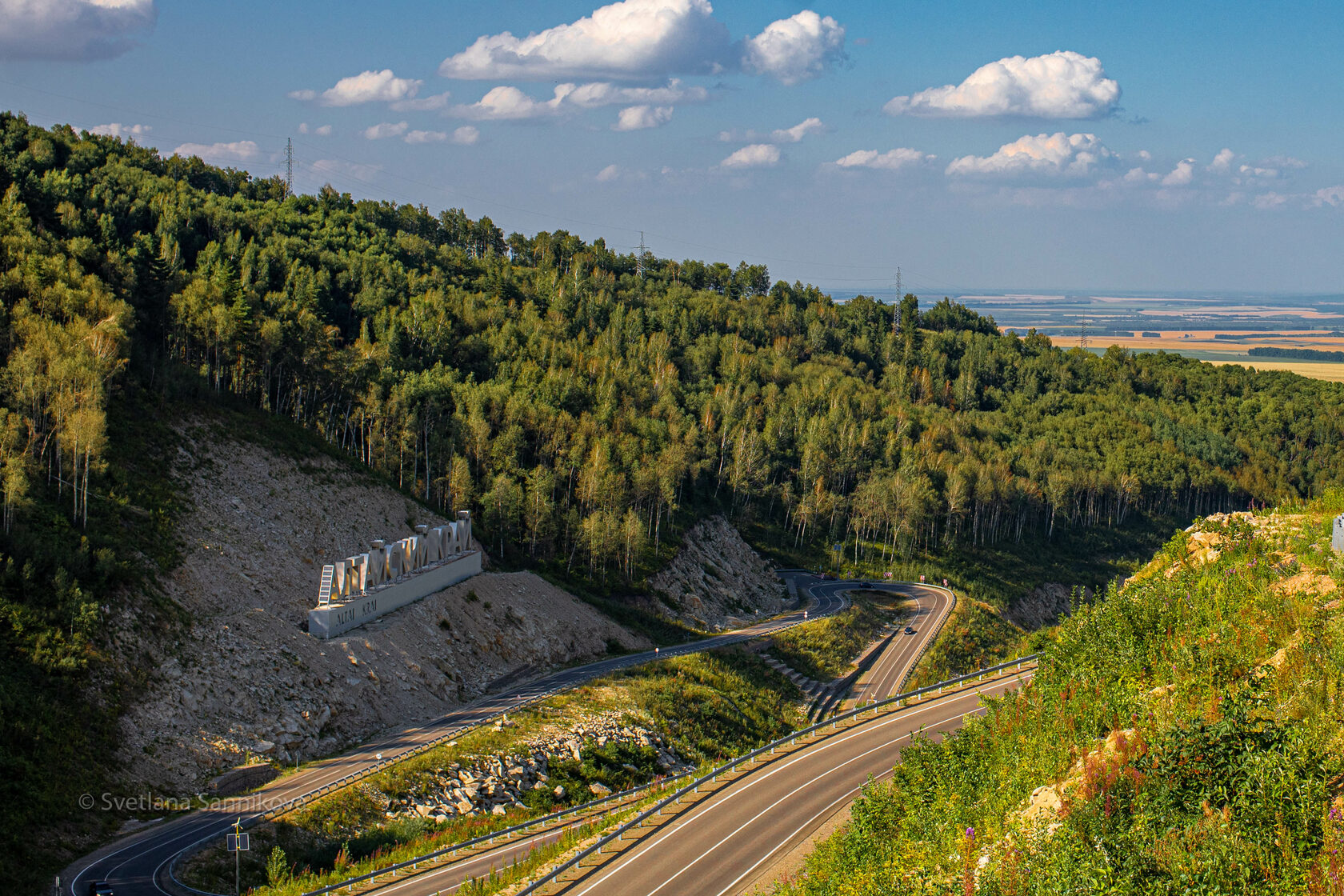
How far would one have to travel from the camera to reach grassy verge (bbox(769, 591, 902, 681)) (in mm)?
80562

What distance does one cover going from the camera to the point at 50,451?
200 feet

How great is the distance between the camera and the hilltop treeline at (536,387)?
80.1 metres

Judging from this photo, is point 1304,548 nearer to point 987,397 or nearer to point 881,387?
point 881,387

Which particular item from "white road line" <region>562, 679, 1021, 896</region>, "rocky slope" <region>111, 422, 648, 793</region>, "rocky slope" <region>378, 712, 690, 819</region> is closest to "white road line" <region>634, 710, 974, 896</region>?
"white road line" <region>562, 679, 1021, 896</region>

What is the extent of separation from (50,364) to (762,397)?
335 ft

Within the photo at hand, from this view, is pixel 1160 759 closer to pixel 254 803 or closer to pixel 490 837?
pixel 490 837

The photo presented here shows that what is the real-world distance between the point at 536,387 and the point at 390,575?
47.6 metres

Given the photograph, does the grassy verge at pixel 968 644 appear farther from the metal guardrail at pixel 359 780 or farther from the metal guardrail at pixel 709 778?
the metal guardrail at pixel 359 780

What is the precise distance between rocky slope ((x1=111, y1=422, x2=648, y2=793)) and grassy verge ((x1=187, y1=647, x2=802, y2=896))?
6.59m

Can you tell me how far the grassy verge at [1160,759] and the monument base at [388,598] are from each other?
35084 mm

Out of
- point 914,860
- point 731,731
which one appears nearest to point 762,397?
point 731,731

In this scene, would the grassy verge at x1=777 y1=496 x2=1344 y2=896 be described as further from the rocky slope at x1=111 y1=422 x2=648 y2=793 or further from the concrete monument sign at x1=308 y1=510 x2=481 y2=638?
the concrete monument sign at x1=308 y1=510 x2=481 y2=638

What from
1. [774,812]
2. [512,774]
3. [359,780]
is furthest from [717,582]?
[774,812]

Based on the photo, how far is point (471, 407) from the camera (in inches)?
3816
